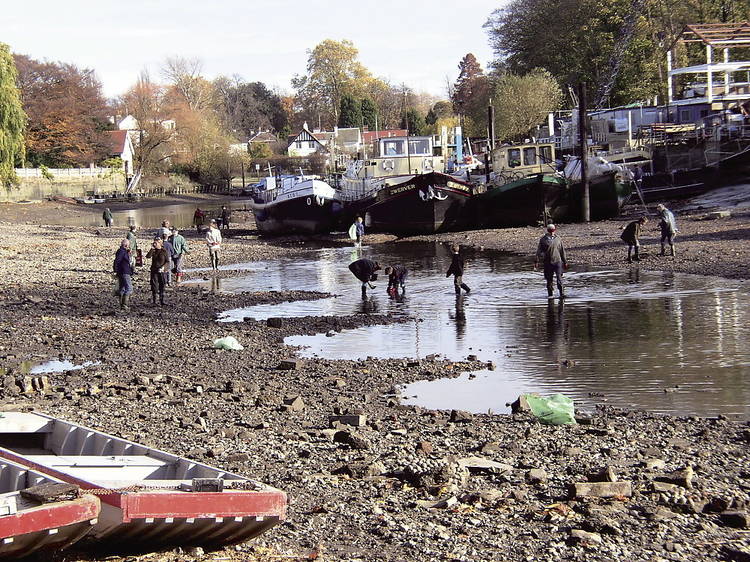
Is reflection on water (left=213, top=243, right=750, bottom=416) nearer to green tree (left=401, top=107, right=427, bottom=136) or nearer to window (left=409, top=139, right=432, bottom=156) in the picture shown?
window (left=409, top=139, right=432, bottom=156)

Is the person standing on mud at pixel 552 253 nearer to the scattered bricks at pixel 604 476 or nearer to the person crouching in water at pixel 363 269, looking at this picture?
the person crouching in water at pixel 363 269

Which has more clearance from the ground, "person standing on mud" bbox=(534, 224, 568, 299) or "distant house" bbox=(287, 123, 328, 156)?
"distant house" bbox=(287, 123, 328, 156)

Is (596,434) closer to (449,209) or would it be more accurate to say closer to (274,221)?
(449,209)

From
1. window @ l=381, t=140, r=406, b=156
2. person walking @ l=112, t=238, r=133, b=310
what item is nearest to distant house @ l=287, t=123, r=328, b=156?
window @ l=381, t=140, r=406, b=156

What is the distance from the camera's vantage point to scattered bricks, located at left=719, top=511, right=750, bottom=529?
24.5ft

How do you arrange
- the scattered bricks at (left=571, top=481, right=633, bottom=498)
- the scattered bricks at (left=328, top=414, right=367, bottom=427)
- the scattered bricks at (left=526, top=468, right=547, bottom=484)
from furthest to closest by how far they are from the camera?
the scattered bricks at (left=328, top=414, right=367, bottom=427) → the scattered bricks at (left=526, top=468, right=547, bottom=484) → the scattered bricks at (left=571, top=481, right=633, bottom=498)

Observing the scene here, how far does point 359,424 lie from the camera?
35.8ft

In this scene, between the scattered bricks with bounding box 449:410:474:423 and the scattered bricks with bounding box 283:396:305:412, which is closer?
the scattered bricks with bounding box 449:410:474:423

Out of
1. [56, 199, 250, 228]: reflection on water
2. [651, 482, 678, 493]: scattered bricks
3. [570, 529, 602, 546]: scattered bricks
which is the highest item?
[56, 199, 250, 228]: reflection on water

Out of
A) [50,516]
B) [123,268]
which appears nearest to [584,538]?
[50,516]

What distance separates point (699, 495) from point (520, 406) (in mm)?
3577

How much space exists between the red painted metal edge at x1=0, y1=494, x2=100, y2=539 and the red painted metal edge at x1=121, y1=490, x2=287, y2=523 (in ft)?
0.74

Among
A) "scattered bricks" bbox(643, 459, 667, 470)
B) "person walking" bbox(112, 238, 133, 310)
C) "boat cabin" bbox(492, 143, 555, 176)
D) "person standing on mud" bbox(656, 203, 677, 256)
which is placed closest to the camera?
"scattered bricks" bbox(643, 459, 667, 470)

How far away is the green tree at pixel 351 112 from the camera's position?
366 feet
